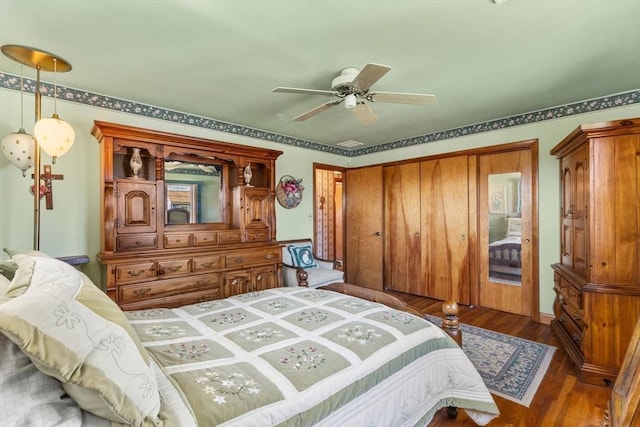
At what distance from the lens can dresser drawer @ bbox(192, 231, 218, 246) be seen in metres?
3.23

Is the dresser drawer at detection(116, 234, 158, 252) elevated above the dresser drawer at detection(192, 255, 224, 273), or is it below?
above

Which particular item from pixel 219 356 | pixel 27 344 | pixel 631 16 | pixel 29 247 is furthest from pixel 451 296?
pixel 29 247

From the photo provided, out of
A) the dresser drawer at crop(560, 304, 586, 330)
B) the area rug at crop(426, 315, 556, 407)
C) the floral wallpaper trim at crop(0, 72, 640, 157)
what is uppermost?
the floral wallpaper trim at crop(0, 72, 640, 157)

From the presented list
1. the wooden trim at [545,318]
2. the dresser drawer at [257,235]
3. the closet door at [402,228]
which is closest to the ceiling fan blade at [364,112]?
the dresser drawer at [257,235]

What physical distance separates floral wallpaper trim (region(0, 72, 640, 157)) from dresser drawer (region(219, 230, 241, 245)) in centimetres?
133

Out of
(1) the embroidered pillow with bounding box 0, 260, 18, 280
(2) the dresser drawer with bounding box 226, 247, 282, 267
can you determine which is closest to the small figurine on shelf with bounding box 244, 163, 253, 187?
(2) the dresser drawer with bounding box 226, 247, 282, 267

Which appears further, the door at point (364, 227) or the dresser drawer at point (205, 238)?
the door at point (364, 227)

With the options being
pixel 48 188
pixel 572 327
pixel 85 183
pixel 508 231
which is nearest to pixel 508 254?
pixel 508 231

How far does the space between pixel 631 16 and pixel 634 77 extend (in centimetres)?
119

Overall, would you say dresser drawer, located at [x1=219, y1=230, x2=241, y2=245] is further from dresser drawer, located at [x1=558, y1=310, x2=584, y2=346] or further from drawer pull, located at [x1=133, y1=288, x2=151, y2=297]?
dresser drawer, located at [x1=558, y1=310, x2=584, y2=346]

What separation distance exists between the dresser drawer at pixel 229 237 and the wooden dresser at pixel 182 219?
0.04 feet

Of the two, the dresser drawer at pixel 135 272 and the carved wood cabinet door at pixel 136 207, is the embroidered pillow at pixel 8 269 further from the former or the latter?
the carved wood cabinet door at pixel 136 207

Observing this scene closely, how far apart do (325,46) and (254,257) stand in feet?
7.71

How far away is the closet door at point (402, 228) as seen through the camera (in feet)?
14.6
